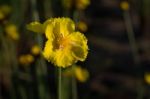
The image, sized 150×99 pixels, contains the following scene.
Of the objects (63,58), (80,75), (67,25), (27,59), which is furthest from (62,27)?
(80,75)

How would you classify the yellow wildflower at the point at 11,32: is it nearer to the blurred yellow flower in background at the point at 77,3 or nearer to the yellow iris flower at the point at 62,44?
the blurred yellow flower in background at the point at 77,3

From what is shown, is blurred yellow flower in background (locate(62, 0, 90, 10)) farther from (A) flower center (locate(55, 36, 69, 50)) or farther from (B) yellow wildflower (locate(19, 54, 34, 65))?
(A) flower center (locate(55, 36, 69, 50))

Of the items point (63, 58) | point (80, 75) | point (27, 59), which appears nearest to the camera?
point (63, 58)

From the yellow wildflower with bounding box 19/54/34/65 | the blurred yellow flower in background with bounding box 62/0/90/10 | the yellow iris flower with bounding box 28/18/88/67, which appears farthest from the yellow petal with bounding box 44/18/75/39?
the blurred yellow flower in background with bounding box 62/0/90/10

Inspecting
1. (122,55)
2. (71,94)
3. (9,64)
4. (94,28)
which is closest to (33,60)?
(71,94)

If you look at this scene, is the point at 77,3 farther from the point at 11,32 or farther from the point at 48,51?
the point at 48,51

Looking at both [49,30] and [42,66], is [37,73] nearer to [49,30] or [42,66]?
[42,66]

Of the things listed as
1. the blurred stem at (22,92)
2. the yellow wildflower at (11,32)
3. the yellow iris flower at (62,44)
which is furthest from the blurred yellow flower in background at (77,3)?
the yellow iris flower at (62,44)

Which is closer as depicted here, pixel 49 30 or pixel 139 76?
pixel 49 30
